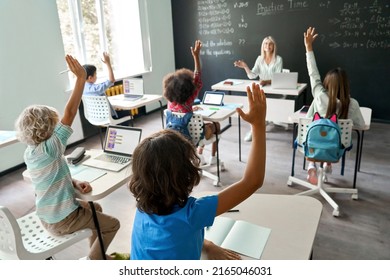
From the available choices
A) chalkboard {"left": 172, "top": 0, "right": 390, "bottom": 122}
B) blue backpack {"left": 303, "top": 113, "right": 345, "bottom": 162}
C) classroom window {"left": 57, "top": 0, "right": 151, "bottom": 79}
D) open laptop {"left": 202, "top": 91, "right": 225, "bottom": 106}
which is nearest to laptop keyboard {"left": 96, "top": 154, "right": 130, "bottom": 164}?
blue backpack {"left": 303, "top": 113, "right": 345, "bottom": 162}

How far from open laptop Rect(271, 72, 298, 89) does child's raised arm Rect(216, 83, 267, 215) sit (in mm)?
3117

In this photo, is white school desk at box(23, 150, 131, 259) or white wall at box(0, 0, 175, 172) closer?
white school desk at box(23, 150, 131, 259)

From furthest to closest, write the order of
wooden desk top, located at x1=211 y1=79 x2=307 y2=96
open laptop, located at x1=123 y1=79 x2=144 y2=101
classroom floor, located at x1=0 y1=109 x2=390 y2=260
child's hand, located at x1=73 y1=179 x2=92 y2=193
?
open laptop, located at x1=123 y1=79 x2=144 y2=101, wooden desk top, located at x1=211 y1=79 x2=307 y2=96, classroom floor, located at x1=0 y1=109 x2=390 y2=260, child's hand, located at x1=73 y1=179 x2=92 y2=193

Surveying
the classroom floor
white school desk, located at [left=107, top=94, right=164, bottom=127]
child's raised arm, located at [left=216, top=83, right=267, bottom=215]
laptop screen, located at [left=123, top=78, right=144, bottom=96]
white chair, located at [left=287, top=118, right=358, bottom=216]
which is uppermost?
child's raised arm, located at [left=216, top=83, right=267, bottom=215]

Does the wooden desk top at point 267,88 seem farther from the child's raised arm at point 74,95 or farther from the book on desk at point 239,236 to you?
the book on desk at point 239,236

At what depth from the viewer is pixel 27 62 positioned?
3.88 m

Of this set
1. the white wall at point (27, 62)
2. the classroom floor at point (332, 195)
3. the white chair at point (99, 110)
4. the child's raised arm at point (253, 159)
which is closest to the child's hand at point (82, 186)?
the classroom floor at point (332, 195)

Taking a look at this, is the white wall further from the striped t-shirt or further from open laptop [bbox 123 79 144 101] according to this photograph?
the striped t-shirt

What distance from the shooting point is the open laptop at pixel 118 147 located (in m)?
2.16

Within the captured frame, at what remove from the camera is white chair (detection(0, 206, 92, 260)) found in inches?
58.5

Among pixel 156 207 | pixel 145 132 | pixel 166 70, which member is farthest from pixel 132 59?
pixel 156 207

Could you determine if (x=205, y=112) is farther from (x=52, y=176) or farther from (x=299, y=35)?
(x=299, y=35)

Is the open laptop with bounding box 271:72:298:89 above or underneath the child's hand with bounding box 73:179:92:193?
above

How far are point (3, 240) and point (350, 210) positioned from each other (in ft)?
8.23
